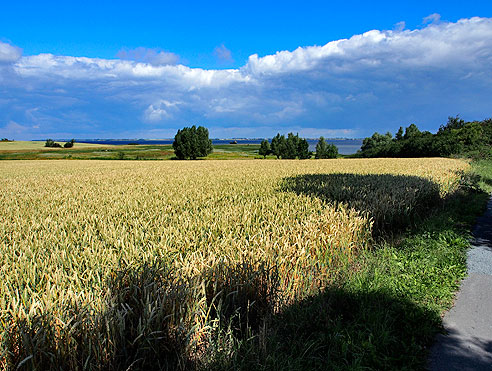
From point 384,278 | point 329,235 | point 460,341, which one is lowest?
point 460,341

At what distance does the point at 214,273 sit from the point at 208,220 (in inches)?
92.3

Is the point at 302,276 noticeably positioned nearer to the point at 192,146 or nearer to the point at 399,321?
the point at 399,321

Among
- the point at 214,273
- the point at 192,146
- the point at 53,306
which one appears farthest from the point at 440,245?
the point at 192,146

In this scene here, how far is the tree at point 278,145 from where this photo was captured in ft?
333

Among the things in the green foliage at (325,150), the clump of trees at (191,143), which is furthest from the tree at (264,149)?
the clump of trees at (191,143)

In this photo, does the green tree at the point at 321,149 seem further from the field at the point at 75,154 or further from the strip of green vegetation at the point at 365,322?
the strip of green vegetation at the point at 365,322

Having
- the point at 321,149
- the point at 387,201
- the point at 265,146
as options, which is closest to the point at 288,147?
the point at 265,146

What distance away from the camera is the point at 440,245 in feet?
19.7

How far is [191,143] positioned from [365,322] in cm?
7348

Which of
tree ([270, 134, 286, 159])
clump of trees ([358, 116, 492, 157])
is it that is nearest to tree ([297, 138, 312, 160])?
tree ([270, 134, 286, 159])

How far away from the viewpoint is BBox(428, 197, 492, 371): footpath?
3.02 meters

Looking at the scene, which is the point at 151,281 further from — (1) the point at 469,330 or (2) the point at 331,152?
(2) the point at 331,152

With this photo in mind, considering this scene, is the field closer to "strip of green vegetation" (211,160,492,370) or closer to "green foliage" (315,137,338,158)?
"green foliage" (315,137,338,158)

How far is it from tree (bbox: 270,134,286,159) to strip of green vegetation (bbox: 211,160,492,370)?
97.4m
